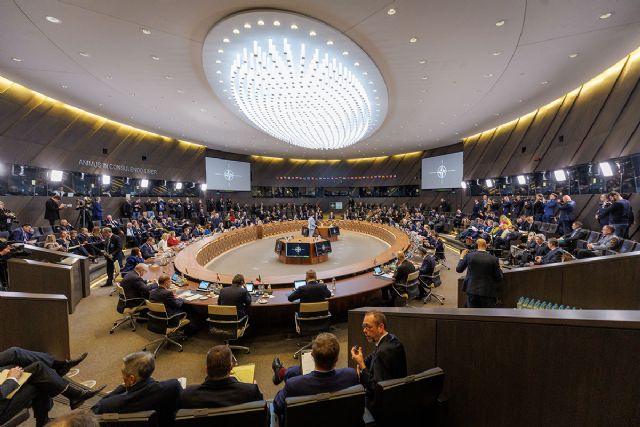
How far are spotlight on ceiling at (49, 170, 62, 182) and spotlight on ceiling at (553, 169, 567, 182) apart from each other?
2035cm

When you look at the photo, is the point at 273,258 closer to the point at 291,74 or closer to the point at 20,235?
the point at 291,74

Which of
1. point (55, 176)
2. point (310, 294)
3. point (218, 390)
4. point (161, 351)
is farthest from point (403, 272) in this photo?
point (55, 176)

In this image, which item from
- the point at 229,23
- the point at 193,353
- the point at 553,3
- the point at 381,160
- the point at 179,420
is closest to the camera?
the point at 179,420

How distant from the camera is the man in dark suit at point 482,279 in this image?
3879mm

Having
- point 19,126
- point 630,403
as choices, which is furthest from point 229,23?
point 19,126

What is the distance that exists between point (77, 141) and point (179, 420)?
1526 cm

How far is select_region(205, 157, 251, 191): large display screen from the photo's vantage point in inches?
760

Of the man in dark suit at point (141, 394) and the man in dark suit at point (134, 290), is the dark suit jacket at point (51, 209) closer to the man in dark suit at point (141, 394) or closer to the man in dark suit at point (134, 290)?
the man in dark suit at point (134, 290)

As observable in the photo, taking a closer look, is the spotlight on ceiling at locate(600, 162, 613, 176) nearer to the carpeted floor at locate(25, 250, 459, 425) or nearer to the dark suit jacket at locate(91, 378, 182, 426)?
the carpeted floor at locate(25, 250, 459, 425)

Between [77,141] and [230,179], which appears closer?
[77,141]

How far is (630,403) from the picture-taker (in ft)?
3.92

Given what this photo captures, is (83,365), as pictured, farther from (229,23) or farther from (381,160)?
(381,160)

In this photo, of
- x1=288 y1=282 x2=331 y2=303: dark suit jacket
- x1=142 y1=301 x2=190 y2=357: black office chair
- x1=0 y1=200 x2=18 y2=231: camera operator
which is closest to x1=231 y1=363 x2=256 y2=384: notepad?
x1=288 y1=282 x2=331 y2=303: dark suit jacket

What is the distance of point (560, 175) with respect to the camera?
10430 mm
